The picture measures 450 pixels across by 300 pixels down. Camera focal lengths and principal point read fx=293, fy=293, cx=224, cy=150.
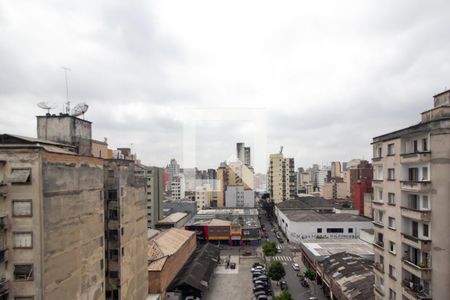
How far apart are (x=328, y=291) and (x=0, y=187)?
23117 millimetres

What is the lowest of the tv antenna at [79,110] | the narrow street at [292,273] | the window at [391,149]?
the narrow street at [292,273]

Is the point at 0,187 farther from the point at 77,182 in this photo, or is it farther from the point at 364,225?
the point at 364,225

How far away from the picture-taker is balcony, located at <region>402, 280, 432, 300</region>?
416 inches

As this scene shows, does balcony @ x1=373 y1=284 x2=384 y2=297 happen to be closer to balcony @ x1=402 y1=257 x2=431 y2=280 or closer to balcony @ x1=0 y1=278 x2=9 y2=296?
balcony @ x1=402 y1=257 x2=431 y2=280

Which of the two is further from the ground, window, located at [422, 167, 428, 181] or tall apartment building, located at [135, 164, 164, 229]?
window, located at [422, 167, 428, 181]

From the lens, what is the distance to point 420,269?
10586mm

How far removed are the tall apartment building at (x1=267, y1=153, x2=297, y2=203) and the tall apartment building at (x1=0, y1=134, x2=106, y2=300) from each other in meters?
56.1

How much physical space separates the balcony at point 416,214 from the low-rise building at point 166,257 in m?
17.9

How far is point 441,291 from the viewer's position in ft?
33.7

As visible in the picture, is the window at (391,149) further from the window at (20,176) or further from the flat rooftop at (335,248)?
the flat rooftop at (335,248)

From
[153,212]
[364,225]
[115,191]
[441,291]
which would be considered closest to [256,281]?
[115,191]

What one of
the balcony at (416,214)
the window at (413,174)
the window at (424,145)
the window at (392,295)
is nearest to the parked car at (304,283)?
the window at (392,295)

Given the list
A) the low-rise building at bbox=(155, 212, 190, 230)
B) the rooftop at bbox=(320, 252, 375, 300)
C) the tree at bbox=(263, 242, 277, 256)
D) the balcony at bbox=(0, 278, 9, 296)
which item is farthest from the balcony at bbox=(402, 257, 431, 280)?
the low-rise building at bbox=(155, 212, 190, 230)

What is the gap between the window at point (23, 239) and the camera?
10766 mm
